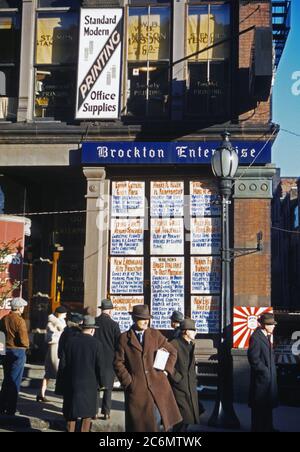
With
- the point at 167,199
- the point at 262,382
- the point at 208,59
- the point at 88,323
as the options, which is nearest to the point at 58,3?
the point at 208,59

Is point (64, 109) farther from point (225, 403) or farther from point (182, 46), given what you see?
point (225, 403)

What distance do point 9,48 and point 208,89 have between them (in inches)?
196

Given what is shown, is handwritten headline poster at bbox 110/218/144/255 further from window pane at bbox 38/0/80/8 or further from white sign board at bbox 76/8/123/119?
window pane at bbox 38/0/80/8

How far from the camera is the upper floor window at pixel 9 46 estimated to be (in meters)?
15.7

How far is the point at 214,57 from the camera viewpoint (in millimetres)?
15180

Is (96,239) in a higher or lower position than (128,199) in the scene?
lower

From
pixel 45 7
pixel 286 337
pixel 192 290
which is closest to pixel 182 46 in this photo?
pixel 45 7

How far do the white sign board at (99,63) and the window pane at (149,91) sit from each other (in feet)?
1.44

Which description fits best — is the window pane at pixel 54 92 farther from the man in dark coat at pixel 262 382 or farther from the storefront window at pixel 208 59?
the man in dark coat at pixel 262 382

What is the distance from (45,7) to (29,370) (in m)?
8.51

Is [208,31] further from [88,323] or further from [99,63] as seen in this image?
[88,323]

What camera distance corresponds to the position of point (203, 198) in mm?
14844

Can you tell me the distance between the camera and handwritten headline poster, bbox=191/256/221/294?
14562 mm
